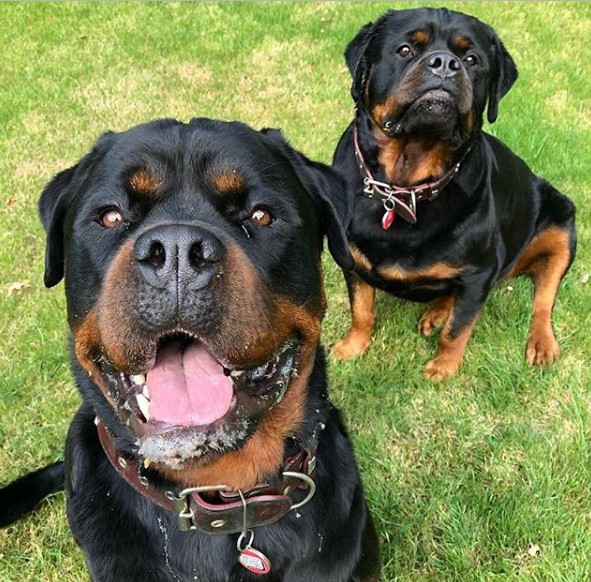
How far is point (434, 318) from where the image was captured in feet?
10.7

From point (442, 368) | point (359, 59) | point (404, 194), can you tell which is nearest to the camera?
point (404, 194)

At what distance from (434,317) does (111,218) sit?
200 cm

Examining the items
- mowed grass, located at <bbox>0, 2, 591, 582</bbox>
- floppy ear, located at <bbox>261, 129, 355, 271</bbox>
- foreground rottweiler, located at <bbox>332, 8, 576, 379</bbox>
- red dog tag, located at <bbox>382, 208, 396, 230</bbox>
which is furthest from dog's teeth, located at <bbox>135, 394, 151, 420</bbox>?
red dog tag, located at <bbox>382, 208, 396, 230</bbox>

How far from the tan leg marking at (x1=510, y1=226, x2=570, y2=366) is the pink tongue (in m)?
2.00

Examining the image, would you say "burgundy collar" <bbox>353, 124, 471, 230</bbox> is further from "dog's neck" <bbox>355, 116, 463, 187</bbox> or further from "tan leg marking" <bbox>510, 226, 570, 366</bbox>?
"tan leg marking" <bbox>510, 226, 570, 366</bbox>

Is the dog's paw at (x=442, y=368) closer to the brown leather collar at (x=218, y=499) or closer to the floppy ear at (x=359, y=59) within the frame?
the floppy ear at (x=359, y=59)

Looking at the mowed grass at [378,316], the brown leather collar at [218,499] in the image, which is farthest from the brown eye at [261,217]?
the mowed grass at [378,316]

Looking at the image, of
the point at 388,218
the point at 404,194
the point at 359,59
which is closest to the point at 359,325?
the point at 388,218

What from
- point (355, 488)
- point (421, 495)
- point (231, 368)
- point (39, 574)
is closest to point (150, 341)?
point (231, 368)

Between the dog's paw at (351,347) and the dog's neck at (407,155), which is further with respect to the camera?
the dog's paw at (351,347)

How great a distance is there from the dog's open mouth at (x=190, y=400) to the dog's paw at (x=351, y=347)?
157 centimetres

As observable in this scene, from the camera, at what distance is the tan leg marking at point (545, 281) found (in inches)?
123

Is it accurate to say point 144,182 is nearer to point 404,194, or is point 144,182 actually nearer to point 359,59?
point 404,194

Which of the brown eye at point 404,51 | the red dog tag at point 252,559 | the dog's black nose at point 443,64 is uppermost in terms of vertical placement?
the dog's black nose at point 443,64
